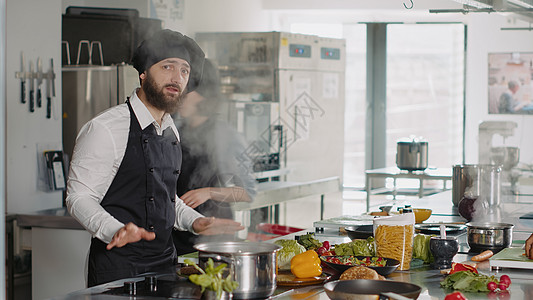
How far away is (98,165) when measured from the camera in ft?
7.75

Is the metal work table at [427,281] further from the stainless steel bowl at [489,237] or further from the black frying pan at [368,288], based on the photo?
the black frying pan at [368,288]

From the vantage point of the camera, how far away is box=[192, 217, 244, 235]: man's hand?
2.39 metres

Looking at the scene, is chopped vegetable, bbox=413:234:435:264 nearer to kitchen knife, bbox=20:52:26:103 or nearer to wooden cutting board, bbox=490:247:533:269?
wooden cutting board, bbox=490:247:533:269

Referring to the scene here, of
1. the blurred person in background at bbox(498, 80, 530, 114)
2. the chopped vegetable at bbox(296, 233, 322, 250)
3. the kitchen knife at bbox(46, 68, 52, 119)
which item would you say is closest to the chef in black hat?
the chopped vegetable at bbox(296, 233, 322, 250)

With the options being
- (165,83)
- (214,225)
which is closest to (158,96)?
(165,83)

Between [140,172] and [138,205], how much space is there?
0.37 feet

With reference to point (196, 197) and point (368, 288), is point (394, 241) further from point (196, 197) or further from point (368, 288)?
point (196, 197)

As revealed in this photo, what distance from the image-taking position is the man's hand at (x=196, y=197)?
3.09 metres

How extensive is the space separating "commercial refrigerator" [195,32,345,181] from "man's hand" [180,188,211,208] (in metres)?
2.98

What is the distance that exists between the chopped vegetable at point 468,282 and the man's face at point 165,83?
1.12m

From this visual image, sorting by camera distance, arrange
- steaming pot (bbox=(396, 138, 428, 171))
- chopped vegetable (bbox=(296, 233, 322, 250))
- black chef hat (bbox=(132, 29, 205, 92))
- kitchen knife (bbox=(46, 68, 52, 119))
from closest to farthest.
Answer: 1. chopped vegetable (bbox=(296, 233, 322, 250))
2. black chef hat (bbox=(132, 29, 205, 92))
3. kitchen knife (bbox=(46, 68, 52, 119))
4. steaming pot (bbox=(396, 138, 428, 171))

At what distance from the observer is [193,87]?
117 inches

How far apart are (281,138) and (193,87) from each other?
375 centimetres

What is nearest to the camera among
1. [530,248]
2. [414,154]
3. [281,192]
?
[530,248]
